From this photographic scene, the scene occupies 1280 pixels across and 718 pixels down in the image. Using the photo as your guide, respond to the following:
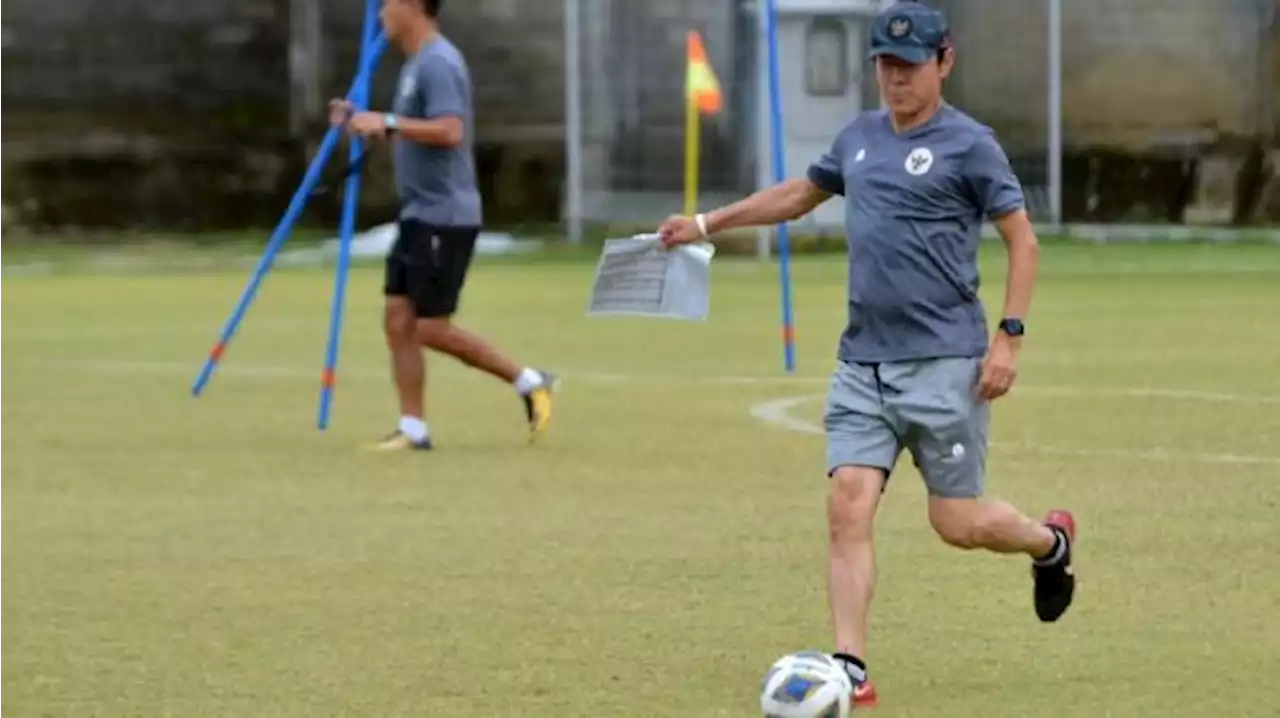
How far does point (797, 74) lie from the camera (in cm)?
3191

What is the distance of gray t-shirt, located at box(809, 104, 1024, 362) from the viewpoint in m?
7.62

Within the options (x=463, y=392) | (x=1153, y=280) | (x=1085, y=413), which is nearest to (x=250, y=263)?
(x=1153, y=280)

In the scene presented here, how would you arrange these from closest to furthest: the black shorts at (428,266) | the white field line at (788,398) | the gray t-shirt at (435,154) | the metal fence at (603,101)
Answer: the white field line at (788,398) → the gray t-shirt at (435,154) → the black shorts at (428,266) → the metal fence at (603,101)

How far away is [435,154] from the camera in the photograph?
44.5 ft

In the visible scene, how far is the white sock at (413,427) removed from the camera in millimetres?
13430

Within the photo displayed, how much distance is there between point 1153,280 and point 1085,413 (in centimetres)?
1053

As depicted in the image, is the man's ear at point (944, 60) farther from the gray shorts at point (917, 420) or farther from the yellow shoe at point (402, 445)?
the yellow shoe at point (402, 445)

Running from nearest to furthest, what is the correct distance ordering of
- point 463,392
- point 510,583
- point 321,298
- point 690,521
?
point 510,583, point 690,521, point 463,392, point 321,298

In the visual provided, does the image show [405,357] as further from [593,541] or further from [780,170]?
[780,170]

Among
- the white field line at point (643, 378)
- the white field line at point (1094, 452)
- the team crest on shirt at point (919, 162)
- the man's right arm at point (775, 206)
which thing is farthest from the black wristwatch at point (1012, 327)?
the white field line at point (643, 378)

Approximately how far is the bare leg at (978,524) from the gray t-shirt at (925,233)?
1.26ft

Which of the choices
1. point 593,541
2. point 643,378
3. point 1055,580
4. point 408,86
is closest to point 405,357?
point 408,86

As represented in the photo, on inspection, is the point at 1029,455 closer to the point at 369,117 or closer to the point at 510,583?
the point at 369,117

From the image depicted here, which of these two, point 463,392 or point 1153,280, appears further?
point 1153,280
